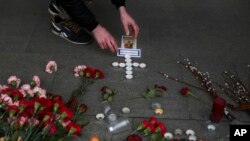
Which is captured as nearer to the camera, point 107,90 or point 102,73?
point 107,90

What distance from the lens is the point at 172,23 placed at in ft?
8.74

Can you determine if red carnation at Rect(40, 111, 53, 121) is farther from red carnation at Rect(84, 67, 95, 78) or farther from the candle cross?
Result: the candle cross

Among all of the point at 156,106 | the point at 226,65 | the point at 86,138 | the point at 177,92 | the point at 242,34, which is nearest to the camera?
the point at 86,138

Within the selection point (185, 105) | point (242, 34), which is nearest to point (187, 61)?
point (185, 105)

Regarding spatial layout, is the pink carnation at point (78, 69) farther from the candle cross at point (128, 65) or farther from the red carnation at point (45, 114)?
the red carnation at point (45, 114)

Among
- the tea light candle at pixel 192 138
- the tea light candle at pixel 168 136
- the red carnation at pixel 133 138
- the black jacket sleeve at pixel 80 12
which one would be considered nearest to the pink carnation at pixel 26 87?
the black jacket sleeve at pixel 80 12

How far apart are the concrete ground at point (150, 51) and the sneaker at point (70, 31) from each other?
0.04 metres

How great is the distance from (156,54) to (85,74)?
1.76 ft

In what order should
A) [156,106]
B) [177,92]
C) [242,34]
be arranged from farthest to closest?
1. [242,34]
2. [177,92]
3. [156,106]

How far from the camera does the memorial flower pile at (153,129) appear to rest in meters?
1.67

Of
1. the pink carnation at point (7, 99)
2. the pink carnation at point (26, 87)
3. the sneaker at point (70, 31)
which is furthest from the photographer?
the sneaker at point (70, 31)


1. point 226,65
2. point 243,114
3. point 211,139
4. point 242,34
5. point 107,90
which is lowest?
point 211,139

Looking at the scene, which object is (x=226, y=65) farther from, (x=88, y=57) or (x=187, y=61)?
(x=88, y=57)

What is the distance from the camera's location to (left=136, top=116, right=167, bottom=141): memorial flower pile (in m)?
1.67
